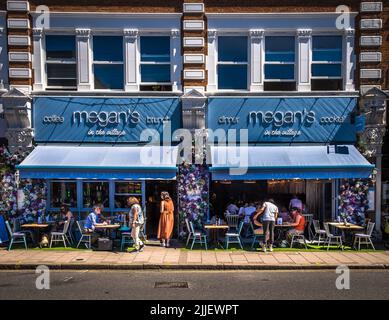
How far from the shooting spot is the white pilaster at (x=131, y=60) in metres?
13.5

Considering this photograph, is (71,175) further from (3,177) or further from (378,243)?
(378,243)

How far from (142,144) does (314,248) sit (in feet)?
21.4

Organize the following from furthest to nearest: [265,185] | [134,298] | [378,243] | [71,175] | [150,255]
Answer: [265,185] → [378,243] → [71,175] → [150,255] → [134,298]

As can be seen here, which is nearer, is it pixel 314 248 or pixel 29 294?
pixel 29 294

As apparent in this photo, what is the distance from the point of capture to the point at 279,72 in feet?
45.8

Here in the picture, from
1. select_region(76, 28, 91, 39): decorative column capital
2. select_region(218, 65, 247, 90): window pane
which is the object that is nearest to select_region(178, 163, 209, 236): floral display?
select_region(218, 65, 247, 90): window pane

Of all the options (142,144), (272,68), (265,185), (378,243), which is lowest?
(378,243)

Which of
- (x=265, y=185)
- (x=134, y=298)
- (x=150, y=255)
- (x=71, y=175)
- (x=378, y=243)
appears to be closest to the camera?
(x=134, y=298)

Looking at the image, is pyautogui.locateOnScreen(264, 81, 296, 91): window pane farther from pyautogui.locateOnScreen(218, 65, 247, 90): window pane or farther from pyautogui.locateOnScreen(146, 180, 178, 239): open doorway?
pyautogui.locateOnScreen(146, 180, 178, 239): open doorway

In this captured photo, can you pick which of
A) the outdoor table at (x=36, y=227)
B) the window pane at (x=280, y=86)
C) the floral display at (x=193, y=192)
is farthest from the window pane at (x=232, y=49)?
the outdoor table at (x=36, y=227)

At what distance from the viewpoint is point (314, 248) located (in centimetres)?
1245

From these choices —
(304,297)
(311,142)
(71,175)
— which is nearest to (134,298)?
(304,297)

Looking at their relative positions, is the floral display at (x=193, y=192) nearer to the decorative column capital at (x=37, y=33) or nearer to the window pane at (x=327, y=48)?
the window pane at (x=327, y=48)

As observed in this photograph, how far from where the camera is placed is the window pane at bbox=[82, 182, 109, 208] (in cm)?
1362
